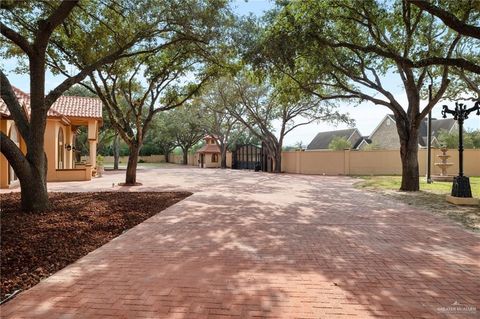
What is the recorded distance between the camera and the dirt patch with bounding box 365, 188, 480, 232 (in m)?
7.80

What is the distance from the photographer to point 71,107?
66.5ft

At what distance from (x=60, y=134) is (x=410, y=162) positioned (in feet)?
62.6

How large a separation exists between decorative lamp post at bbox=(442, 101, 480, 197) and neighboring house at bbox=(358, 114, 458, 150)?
25.4 m

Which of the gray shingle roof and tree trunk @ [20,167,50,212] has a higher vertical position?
the gray shingle roof

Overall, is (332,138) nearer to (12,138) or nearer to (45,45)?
(12,138)

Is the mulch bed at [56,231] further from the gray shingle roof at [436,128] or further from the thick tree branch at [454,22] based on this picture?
the gray shingle roof at [436,128]

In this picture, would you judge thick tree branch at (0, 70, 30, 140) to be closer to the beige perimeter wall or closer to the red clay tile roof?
the red clay tile roof

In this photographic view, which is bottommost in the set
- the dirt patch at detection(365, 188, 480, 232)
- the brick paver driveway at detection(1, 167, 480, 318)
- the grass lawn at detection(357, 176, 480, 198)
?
the brick paver driveway at detection(1, 167, 480, 318)

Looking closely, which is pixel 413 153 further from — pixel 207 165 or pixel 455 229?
pixel 207 165

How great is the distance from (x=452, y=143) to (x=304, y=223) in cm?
3025


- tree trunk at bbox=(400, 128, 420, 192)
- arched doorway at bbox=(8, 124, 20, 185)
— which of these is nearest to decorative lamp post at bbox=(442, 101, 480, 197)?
tree trunk at bbox=(400, 128, 420, 192)

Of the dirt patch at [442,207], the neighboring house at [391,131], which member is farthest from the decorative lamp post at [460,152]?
the neighboring house at [391,131]

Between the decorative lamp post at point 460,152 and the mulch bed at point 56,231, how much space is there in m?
9.18

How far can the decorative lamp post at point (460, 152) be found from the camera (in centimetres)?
1045
